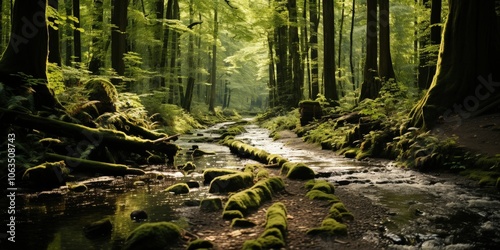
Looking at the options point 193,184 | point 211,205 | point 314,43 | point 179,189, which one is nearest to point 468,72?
point 193,184

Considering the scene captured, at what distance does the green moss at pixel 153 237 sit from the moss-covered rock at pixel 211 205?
4.65 feet

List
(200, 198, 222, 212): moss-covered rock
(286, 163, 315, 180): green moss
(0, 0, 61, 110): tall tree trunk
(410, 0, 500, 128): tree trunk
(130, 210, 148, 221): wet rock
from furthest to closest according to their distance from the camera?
(410, 0, 500, 128): tree trunk
(0, 0, 61, 110): tall tree trunk
(286, 163, 315, 180): green moss
(200, 198, 222, 212): moss-covered rock
(130, 210, 148, 221): wet rock

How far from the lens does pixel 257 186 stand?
6.99 m

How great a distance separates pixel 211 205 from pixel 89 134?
5135 millimetres

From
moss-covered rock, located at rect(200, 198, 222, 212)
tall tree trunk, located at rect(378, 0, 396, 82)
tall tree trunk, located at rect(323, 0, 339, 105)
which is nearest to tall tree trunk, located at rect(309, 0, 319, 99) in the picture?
tall tree trunk, located at rect(323, 0, 339, 105)

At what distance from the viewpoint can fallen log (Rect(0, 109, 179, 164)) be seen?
8.45 meters

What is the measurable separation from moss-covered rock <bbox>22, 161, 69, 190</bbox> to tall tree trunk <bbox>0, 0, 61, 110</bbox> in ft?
9.67

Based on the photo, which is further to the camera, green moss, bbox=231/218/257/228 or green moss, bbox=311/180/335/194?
green moss, bbox=311/180/335/194

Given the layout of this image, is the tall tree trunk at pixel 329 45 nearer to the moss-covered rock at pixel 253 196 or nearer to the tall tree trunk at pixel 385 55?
the tall tree trunk at pixel 385 55

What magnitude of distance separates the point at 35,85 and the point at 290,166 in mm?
7436

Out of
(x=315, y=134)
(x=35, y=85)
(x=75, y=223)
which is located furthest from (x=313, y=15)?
(x=75, y=223)

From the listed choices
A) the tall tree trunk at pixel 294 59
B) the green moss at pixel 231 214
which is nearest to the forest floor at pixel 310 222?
the green moss at pixel 231 214

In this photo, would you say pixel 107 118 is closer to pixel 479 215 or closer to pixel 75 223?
pixel 75 223

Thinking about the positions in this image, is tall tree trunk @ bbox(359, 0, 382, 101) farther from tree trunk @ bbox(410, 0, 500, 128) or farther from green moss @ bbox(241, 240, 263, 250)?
green moss @ bbox(241, 240, 263, 250)
